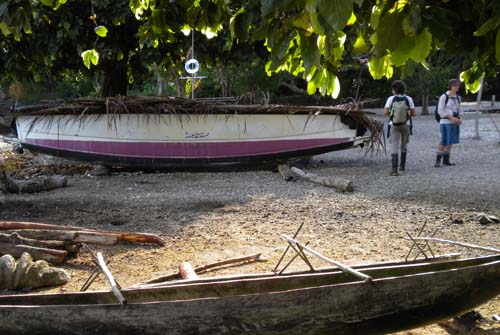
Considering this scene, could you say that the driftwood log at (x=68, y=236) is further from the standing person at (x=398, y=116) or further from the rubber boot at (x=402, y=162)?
the rubber boot at (x=402, y=162)

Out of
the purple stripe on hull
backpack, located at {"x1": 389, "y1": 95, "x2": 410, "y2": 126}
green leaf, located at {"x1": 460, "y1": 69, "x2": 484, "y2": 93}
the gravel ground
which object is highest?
green leaf, located at {"x1": 460, "y1": 69, "x2": 484, "y2": 93}

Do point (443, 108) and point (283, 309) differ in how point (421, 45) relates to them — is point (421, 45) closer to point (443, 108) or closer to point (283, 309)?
point (283, 309)

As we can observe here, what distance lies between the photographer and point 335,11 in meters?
2.06

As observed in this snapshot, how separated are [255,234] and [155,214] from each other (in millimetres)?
1873

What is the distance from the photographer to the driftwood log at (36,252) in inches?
230

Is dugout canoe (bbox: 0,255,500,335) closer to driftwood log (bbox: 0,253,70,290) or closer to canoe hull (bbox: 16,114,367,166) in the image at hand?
driftwood log (bbox: 0,253,70,290)

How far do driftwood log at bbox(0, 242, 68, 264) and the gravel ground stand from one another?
0.67 feet

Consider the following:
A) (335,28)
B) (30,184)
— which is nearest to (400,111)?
(30,184)

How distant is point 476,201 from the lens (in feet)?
29.2

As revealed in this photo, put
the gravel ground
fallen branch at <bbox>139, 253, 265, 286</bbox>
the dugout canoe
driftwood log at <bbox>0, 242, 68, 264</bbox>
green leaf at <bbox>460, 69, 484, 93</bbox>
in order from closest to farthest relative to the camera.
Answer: the dugout canoe → green leaf at <bbox>460, 69, 484, 93</bbox> → fallen branch at <bbox>139, 253, 265, 286</bbox> → driftwood log at <bbox>0, 242, 68, 264</bbox> → the gravel ground

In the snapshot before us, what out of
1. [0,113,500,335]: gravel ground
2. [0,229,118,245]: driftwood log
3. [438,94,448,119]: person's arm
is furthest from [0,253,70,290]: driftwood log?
[438,94,448,119]: person's arm

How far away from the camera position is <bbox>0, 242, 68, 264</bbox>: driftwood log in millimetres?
5834

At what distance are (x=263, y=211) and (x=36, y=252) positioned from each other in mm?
3522

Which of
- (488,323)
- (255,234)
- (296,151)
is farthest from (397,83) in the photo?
(488,323)
